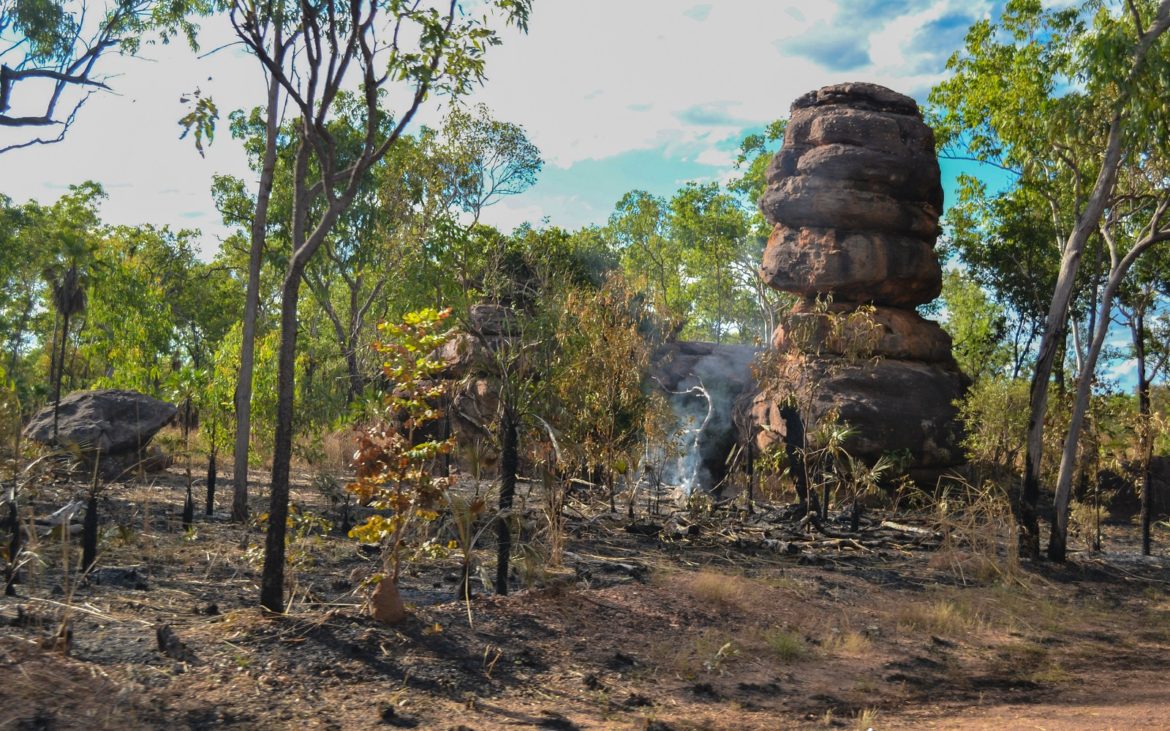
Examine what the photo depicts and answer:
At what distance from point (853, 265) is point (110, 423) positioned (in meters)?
16.8

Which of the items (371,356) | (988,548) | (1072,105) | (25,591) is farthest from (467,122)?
(25,591)

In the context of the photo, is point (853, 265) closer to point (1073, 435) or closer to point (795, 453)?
point (795, 453)

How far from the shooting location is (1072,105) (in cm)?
1388

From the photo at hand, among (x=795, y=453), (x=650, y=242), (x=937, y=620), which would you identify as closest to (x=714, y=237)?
(x=650, y=242)

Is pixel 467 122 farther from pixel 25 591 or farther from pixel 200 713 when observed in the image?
pixel 200 713

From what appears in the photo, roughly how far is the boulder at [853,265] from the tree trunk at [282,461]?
704 inches

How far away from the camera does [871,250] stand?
2392 centimetres

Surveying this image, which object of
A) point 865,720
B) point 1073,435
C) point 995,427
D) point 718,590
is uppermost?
point 995,427

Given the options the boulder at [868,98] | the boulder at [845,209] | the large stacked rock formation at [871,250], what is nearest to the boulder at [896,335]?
the large stacked rock formation at [871,250]

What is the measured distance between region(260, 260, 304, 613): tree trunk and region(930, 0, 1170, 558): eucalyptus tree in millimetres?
11065

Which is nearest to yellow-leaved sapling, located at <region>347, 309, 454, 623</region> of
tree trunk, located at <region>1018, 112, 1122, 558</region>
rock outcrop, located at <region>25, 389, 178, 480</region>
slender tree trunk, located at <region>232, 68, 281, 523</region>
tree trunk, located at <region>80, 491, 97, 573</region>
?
tree trunk, located at <region>80, 491, 97, 573</region>

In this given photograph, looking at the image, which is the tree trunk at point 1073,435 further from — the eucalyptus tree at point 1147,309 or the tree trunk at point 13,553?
the tree trunk at point 13,553

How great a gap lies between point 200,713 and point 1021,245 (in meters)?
24.1

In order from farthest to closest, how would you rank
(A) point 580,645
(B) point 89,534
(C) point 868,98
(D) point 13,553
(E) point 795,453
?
(C) point 868,98 → (E) point 795,453 → (B) point 89,534 → (D) point 13,553 → (A) point 580,645
